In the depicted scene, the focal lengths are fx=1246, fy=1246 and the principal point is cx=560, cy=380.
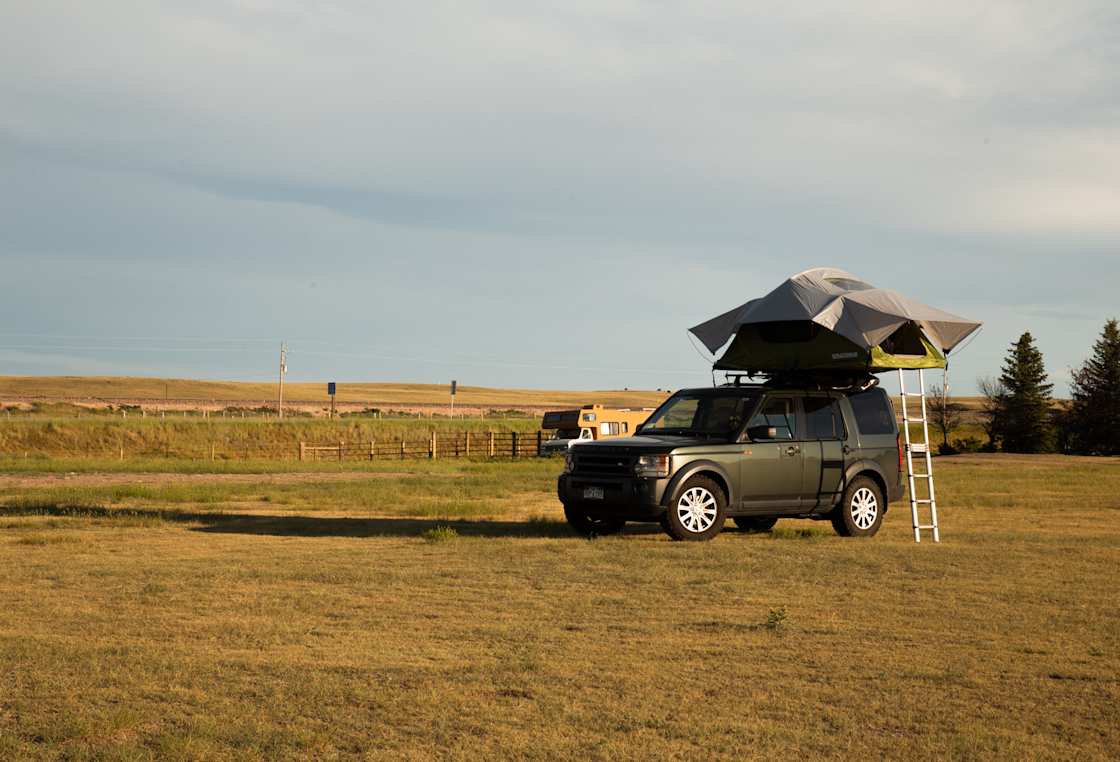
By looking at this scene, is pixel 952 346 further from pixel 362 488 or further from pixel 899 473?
pixel 362 488

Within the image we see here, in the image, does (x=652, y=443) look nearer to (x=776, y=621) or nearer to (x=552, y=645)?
(x=776, y=621)

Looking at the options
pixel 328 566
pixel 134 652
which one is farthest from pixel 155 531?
pixel 134 652

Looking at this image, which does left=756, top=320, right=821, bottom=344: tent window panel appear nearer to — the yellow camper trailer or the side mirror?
the side mirror

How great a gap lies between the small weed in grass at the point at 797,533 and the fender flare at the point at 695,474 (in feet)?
4.28

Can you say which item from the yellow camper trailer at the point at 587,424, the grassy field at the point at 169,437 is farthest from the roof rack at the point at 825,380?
the grassy field at the point at 169,437

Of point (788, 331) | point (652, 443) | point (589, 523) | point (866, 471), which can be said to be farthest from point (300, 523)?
point (866, 471)

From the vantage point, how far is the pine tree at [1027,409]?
65812 mm

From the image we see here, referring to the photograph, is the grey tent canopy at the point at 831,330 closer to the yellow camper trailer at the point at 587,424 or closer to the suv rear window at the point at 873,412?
the suv rear window at the point at 873,412

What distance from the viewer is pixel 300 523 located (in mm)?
18531

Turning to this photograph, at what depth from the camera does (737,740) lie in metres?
5.75

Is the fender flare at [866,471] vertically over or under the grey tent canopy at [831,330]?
under

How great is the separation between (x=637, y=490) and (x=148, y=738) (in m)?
9.62

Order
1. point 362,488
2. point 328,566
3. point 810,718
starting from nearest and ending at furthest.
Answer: point 810,718 → point 328,566 → point 362,488

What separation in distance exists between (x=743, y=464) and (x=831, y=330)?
203cm
